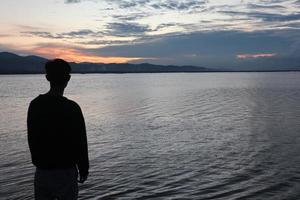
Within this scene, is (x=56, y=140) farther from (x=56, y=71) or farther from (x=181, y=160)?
(x=181, y=160)

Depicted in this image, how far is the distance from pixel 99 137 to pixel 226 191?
11.6 m

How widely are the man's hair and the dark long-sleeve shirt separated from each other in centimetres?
22

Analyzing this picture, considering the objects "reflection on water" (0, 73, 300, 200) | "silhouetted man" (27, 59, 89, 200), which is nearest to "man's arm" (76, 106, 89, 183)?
"silhouetted man" (27, 59, 89, 200)

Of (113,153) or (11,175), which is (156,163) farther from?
(11,175)

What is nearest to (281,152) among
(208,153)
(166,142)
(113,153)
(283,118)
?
(208,153)

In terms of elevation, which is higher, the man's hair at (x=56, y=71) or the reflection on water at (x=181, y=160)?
the man's hair at (x=56, y=71)

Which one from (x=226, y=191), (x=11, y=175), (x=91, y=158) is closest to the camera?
(x=226, y=191)

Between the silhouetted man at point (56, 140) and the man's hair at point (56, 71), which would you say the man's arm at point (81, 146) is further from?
the man's hair at point (56, 71)

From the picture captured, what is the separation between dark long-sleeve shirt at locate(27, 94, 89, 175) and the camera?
4.66 metres

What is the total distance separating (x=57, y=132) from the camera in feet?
15.4

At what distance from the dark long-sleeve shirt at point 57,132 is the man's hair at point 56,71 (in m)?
0.22

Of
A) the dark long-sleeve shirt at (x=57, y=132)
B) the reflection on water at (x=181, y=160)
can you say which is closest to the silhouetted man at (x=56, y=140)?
the dark long-sleeve shirt at (x=57, y=132)

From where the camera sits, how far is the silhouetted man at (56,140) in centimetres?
467

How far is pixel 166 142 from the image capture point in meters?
20.6
